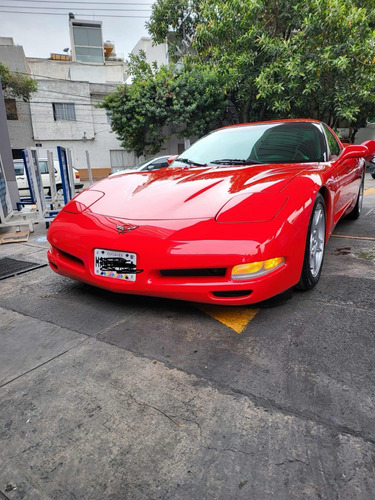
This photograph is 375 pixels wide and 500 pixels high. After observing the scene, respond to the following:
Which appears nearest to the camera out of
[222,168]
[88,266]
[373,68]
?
[88,266]

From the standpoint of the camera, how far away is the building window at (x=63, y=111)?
22.1m

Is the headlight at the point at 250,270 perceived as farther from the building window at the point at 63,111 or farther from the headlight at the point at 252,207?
the building window at the point at 63,111

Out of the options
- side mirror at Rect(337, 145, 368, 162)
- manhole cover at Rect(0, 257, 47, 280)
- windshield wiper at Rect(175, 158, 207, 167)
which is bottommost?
manhole cover at Rect(0, 257, 47, 280)

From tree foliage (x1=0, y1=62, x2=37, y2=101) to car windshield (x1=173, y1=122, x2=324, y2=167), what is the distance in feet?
68.5

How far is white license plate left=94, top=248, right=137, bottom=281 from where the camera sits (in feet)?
6.82

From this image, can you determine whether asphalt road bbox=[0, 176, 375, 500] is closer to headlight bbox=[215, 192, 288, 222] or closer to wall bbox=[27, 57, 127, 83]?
headlight bbox=[215, 192, 288, 222]

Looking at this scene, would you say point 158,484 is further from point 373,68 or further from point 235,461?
point 373,68

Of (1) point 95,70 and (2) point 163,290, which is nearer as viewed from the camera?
(2) point 163,290

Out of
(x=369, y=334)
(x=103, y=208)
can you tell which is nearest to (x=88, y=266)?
(x=103, y=208)

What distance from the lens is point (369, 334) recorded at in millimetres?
1899

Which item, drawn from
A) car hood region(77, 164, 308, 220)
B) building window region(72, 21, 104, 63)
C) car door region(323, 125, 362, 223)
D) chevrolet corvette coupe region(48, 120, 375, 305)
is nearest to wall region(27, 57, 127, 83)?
building window region(72, 21, 104, 63)

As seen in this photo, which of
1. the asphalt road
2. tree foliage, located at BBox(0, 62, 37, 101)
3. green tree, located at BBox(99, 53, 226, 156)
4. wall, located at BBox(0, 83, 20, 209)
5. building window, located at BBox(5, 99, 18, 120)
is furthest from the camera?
building window, located at BBox(5, 99, 18, 120)

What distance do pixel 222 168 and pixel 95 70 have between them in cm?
2798

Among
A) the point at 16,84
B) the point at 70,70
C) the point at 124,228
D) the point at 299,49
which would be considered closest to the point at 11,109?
the point at 16,84
